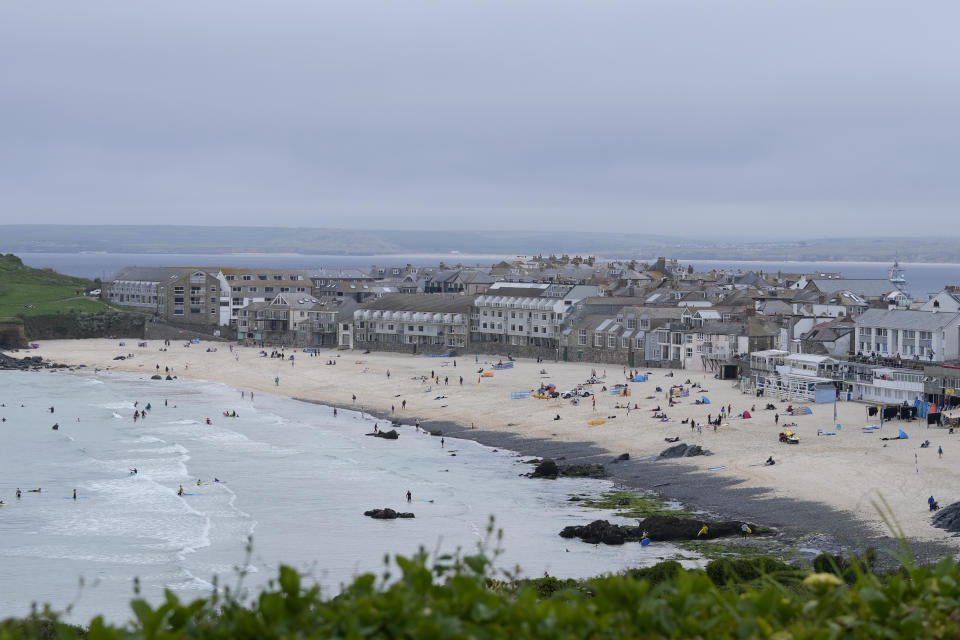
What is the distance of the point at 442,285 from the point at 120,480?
82732mm

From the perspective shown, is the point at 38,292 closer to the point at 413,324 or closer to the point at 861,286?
the point at 413,324

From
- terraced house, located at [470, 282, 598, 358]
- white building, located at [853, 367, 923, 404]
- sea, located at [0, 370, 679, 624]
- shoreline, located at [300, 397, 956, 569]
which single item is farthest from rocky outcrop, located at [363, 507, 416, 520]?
terraced house, located at [470, 282, 598, 358]

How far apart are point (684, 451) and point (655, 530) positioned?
13.8 meters

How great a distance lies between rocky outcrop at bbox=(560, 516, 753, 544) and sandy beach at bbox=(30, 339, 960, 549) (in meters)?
2.22

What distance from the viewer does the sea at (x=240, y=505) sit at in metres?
29.2

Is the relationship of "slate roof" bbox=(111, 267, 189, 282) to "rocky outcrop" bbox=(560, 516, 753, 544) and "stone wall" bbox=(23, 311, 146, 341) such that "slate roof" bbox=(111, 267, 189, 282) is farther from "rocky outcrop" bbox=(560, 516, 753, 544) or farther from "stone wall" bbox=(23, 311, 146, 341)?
"rocky outcrop" bbox=(560, 516, 753, 544)

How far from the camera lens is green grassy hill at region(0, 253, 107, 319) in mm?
111875

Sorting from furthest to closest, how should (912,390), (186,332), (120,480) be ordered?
(186,332) → (912,390) → (120,480)

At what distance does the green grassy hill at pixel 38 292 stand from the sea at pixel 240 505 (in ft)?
173

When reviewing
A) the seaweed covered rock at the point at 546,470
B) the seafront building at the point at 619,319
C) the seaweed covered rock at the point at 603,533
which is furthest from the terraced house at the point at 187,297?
the seaweed covered rock at the point at 603,533

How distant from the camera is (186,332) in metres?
110

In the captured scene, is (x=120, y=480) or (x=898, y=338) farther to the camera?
(x=898, y=338)

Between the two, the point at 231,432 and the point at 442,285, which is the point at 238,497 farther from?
the point at 442,285

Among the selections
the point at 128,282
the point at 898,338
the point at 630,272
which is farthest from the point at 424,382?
the point at 128,282
